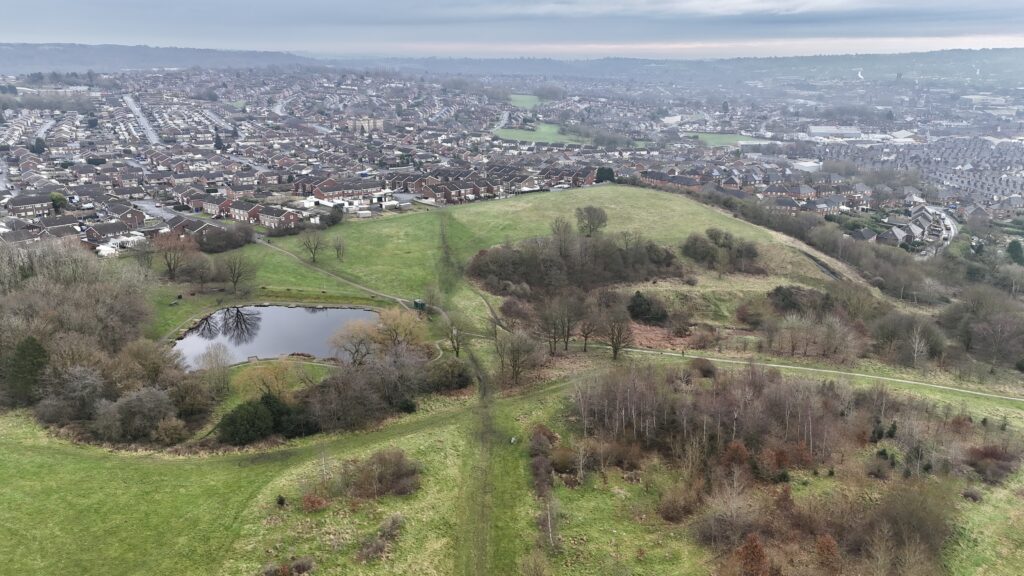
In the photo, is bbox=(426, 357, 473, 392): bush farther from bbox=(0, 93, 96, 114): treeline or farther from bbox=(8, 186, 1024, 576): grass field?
bbox=(0, 93, 96, 114): treeline

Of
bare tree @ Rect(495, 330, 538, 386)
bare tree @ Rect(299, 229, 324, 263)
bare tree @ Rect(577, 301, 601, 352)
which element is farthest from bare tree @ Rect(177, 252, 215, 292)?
bare tree @ Rect(577, 301, 601, 352)

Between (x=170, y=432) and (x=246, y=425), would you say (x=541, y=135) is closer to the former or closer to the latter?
(x=246, y=425)

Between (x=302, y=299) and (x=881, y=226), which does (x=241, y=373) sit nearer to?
(x=302, y=299)

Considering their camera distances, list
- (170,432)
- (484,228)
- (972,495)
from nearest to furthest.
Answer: (972,495)
(170,432)
(484,228)

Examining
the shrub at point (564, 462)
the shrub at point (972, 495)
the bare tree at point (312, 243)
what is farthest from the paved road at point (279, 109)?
the shrub at point (972, 495)

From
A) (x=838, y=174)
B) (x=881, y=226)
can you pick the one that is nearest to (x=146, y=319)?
(x=881, y=226)

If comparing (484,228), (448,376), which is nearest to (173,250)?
(484,228)

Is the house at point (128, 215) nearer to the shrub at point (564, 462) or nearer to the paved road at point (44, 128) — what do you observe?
the shrub at point (564, 462)
